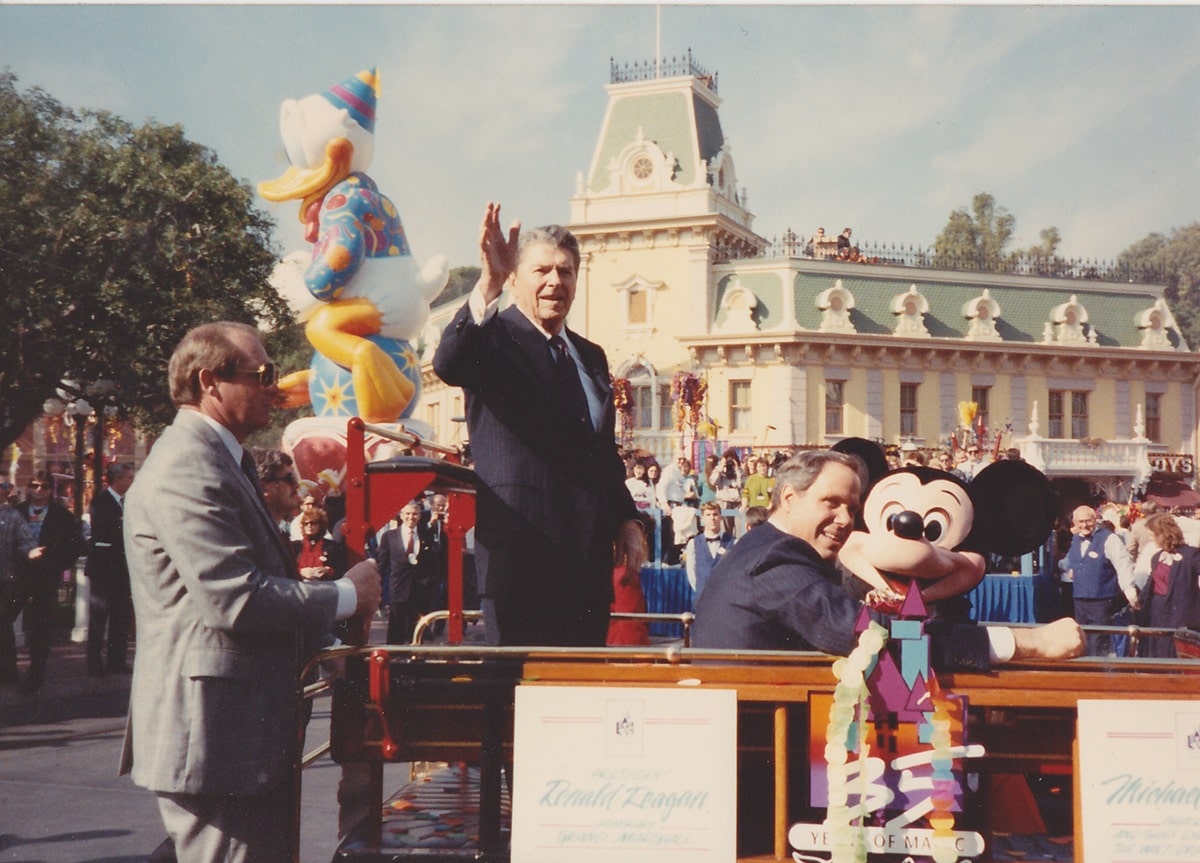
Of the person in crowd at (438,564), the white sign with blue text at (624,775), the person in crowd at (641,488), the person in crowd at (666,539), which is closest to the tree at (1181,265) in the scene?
the person in crowd at (641,488)

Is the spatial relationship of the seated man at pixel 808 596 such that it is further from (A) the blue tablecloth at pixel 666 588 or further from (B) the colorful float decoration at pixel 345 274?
(B) the colorful float decoration at pixel 345 274

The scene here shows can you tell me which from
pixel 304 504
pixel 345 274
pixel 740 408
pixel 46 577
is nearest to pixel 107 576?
pixel 46 577

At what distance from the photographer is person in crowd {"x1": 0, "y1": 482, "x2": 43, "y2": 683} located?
33.0 ft

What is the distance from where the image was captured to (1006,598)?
13117 mm

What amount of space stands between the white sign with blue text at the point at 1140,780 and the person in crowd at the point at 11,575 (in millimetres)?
9250

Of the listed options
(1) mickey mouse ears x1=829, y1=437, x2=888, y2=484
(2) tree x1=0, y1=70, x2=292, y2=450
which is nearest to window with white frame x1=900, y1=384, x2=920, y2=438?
(2) tree x1=0, y1=70, x2=292, y2=450

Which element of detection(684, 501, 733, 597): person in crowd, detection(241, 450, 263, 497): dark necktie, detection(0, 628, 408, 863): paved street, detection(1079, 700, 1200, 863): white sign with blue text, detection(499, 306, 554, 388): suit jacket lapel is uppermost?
detection(499, 306, 554, 388): suit jacket lapel

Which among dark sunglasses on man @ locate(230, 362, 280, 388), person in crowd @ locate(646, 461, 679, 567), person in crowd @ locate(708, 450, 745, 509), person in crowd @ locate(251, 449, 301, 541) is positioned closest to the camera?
dark sunglasses on man @ locate(230, 362, 280, 388)

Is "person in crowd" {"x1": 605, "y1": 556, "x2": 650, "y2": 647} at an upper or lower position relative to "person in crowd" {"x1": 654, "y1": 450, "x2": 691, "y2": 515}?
lower

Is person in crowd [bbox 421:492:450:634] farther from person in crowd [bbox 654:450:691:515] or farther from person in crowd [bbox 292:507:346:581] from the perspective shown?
person in crowd [bbox 654:450:691:515]

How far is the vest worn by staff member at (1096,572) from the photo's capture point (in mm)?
11031

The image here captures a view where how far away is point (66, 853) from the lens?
17.2ft

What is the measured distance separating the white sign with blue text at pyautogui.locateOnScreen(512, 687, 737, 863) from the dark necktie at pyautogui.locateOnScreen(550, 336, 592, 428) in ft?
3.36

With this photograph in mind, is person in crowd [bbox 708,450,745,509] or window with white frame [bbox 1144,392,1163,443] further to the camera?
window with white frame [bbox 1144,392,1163,443]
